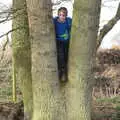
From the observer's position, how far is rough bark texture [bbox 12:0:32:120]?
9.23 m

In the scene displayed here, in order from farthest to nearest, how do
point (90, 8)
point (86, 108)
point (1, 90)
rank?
point (1, 90)
point (86, 108)
point (90, 8)

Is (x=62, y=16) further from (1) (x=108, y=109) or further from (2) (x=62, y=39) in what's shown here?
(1) (x=108, y=109)

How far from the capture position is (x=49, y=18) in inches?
324

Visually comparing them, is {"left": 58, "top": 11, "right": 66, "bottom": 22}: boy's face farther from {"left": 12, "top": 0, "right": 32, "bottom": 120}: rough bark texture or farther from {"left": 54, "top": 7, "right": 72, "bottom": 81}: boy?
{"left": 12, "top": 0, "right": 32, "bottom": 120}: rough bark texture

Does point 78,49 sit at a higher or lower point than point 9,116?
higher

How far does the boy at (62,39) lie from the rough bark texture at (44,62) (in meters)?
0.20

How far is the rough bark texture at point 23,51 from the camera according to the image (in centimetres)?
923

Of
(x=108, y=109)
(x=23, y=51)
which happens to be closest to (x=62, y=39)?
(x=23, y=51)

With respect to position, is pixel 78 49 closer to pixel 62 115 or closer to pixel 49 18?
pixel 49 18

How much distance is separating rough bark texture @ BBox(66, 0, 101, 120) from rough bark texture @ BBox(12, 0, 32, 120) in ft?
3.57

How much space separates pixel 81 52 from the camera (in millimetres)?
8297

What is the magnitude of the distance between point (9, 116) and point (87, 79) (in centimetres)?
265

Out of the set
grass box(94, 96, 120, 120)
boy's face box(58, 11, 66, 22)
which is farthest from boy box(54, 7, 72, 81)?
grass box(94, 96, 120, 120)

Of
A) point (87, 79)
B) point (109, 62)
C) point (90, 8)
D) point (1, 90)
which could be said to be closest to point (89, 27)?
point (90, 8)
